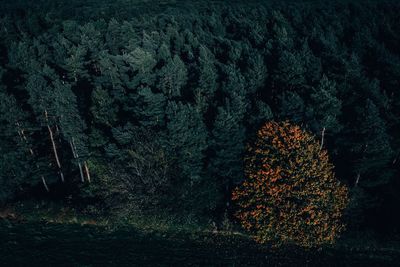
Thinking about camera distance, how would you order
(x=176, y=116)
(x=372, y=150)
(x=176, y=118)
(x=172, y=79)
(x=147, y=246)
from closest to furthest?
1. (x=147, y=246)
2. (x=372, y=150)
3. (x=176, y=116)
4. (x=176, y=118)
5. (x=172, y=79)

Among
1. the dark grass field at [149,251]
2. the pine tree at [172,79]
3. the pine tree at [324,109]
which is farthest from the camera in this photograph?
the pine tree at [172,79]

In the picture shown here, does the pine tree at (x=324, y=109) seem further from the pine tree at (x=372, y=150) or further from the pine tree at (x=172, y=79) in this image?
the pine tree at (x=172, y=79)

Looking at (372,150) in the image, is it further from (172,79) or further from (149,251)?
(149,251)

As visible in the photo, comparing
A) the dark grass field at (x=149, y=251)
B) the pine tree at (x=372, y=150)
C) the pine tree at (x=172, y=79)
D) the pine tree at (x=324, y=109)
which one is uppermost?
the pine tree at (x=172, y=79)

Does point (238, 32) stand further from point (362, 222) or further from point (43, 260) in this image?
point (43, 260)

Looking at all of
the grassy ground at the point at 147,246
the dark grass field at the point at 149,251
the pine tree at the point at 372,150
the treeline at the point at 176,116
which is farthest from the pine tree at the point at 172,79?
the pine tree at the point at 372,150

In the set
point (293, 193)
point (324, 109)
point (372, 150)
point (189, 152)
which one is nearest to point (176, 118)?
point (189, 152)

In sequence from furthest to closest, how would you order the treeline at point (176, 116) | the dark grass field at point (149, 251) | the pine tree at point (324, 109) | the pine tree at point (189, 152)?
the pine tree at point (324, 109), the treeline at point (176, 116), the pine tree at point (189, 152), the dark grass field at point (149, 251)
